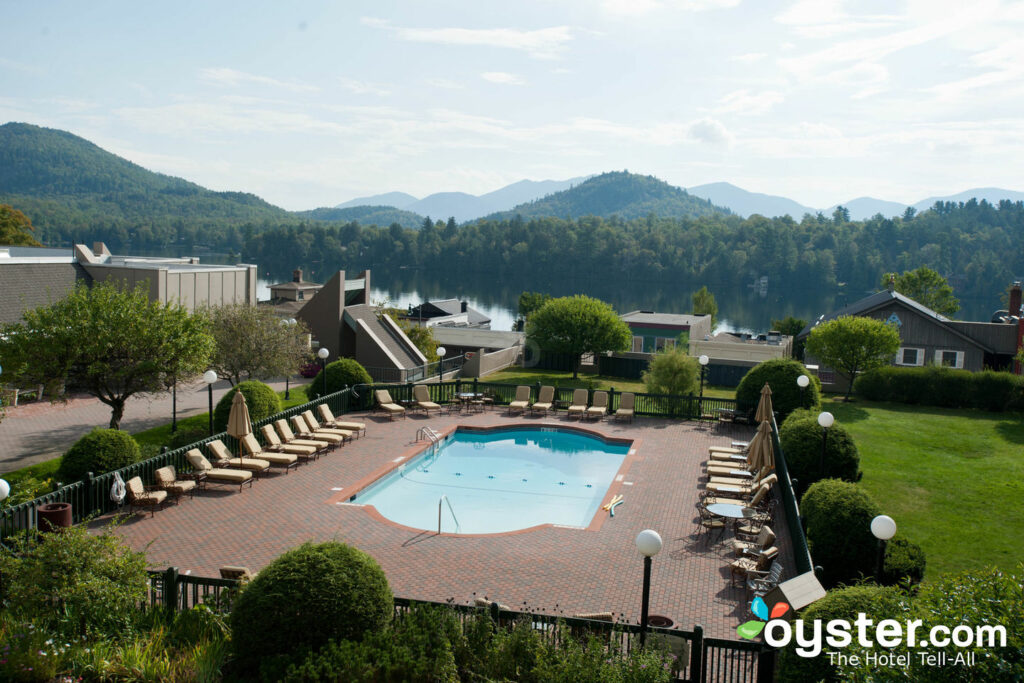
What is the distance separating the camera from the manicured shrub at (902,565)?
1141cm

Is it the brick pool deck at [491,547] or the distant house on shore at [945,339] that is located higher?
the distant house on shore at [945,339]

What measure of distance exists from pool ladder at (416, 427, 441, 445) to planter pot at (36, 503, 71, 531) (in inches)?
388

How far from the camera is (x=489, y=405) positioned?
2691 cm

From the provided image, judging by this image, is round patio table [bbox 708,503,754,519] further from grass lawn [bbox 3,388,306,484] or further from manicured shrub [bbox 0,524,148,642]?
grass lawn [bbox 3,388,306,484]

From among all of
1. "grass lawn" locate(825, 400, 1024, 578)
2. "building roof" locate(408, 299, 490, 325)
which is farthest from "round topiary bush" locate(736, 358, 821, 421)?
"building roof" locate(408, 299, 490, 325)

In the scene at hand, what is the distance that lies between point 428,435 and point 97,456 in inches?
347

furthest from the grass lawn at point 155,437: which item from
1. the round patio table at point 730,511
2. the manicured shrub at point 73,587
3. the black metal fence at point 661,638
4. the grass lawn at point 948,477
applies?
the grass lawn at point 948,477

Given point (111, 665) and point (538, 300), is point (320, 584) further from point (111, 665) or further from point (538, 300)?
point (538, 300)

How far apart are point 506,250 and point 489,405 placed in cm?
12996

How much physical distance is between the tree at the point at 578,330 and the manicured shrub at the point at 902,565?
24.8 meters

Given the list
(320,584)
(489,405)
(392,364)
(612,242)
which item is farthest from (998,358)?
(612,242)

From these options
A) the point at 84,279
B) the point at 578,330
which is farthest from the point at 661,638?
the point at 84,279

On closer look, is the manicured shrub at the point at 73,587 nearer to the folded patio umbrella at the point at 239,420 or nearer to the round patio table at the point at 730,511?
the folded patio umbrella at the point at 239,420

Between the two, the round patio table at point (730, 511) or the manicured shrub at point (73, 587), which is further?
the round patio table at point (730, 511)
